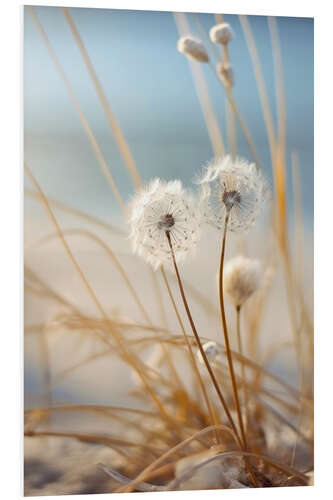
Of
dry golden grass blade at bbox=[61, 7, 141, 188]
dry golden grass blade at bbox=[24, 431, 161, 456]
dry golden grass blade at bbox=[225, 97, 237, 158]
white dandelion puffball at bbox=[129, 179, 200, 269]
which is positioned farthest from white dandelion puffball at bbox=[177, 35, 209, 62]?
dry golden grass blade at bbox=[24, 431, 161, 456]

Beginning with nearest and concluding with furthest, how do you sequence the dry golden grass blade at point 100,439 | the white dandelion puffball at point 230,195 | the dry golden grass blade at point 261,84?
1. the dry golden grass blade at point 100,439
2. the white dandelion puffball at point 230,195
3. the dry golden grass blade at point 261,84

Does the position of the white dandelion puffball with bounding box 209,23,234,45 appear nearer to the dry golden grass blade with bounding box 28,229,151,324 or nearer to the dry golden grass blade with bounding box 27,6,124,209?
the dry golden grass blade with bounding box 27,6,124,209

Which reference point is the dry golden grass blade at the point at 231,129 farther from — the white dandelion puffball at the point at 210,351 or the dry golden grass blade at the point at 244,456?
the dry golden grass blade at the point at 244,456

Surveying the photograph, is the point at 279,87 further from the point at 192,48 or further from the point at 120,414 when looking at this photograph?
the point at 120,414

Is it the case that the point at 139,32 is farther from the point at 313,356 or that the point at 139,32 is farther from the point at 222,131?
the point at 313,356

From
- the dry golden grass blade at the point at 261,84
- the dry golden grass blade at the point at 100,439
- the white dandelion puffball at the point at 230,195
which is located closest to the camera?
the dry golden grass blade at the point at 100,439

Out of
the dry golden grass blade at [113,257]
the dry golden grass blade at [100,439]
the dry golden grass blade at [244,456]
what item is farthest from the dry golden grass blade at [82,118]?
the dry golden grass blade at [244,456]

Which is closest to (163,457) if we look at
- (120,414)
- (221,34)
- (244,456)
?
(120,414)
